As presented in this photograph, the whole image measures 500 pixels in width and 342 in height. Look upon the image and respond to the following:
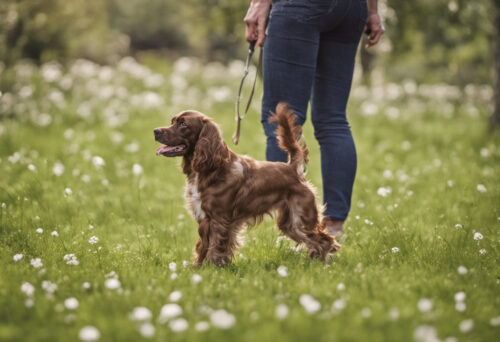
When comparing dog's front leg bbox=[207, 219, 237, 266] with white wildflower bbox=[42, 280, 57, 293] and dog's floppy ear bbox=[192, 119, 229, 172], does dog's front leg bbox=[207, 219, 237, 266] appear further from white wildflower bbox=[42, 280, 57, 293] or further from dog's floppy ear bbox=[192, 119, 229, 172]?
white wildflower bbox=[42, 280, 57, 293]

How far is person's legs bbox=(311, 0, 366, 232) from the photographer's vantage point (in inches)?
138

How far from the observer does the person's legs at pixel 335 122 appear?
138 inches

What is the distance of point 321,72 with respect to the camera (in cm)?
356

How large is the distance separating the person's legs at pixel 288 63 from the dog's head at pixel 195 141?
0.55 metres

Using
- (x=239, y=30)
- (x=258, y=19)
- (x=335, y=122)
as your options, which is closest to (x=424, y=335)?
(x=335, y=122)

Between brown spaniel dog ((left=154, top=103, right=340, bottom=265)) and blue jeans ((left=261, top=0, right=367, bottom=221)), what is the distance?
289 millimetres

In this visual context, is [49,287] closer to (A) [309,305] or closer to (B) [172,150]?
(B) [172,150]

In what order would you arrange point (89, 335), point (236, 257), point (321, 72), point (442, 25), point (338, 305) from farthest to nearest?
point (442, 25) < point (321, 72) < point (236, 257) < point (338, 305) < point (89, 335)

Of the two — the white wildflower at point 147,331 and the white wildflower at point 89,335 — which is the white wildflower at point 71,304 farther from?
the white wildflower at point 147,331

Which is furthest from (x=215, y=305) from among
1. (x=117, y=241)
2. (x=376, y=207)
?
(x=376, y=207)

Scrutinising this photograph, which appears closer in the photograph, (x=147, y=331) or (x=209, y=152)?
(x=147, y=331)

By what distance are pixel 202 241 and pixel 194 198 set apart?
30 cm

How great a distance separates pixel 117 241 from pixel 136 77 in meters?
7.98

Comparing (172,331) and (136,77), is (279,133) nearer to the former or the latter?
(172,331)
